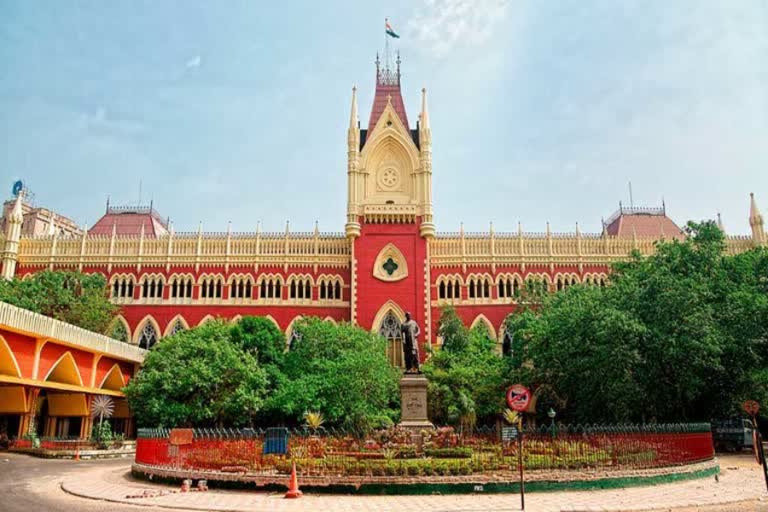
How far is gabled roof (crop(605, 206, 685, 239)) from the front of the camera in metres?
50.0

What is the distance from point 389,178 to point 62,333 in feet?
78.7

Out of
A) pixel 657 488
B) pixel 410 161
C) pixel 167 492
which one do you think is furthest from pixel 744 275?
pixel 167 492

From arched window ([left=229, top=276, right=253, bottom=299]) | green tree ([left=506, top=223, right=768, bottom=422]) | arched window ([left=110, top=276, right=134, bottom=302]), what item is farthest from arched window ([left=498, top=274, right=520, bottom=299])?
arched window ([left=110, top=276, right=134, bottom=302])

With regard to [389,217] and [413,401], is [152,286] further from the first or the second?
[413,401]

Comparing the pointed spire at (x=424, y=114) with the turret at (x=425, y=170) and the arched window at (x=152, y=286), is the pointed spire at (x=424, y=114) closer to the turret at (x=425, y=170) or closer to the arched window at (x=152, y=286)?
the turret at (x=425, y=170)

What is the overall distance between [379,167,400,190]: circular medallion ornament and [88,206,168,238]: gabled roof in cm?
1878

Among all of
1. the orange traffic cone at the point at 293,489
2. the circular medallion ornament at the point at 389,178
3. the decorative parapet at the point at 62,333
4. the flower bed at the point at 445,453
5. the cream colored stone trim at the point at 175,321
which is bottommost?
the orange traffic cone at the point at 293,489

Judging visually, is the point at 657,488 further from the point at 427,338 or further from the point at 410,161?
the point at 410,161

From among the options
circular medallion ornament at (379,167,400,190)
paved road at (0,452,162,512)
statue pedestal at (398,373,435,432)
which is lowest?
paved road at (0,452,162,512)

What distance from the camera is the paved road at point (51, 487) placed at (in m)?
13.9

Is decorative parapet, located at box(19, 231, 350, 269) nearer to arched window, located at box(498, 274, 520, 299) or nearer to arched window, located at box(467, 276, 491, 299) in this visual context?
arched window, located at box(467, 276, 491, 299)

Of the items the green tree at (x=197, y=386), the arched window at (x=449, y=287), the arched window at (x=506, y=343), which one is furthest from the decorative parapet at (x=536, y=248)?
the green tree at (x=197, y=386)

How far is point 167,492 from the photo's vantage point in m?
16.8

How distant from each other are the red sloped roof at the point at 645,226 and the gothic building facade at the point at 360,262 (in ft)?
7.36
